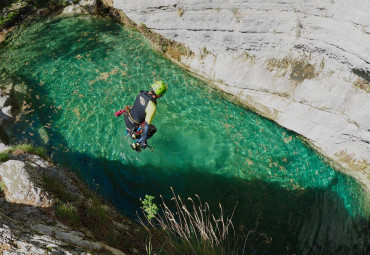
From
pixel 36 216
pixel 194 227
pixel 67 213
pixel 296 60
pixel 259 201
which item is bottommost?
pixel 259 201

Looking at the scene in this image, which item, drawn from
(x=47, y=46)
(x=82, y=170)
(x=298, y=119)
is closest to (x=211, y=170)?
(x=298, y=119)

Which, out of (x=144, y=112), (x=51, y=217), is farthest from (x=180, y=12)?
(x=51, y=217)

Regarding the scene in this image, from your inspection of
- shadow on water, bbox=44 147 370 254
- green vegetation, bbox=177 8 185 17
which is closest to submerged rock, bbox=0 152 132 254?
shadow on water, bbox=44 147 370 254

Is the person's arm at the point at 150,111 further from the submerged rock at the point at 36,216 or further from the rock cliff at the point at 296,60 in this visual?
the rock cliff at the point at 296,60

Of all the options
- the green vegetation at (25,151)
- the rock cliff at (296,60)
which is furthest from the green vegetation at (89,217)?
the rock cliff at (296,60)

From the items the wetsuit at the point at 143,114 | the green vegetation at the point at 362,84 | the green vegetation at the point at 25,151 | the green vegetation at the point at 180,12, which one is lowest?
the green vegetation at the point at 25,151

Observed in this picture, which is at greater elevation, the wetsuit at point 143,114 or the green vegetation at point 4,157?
the wetsuit at point 143,114

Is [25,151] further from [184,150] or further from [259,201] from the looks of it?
[259,201]
